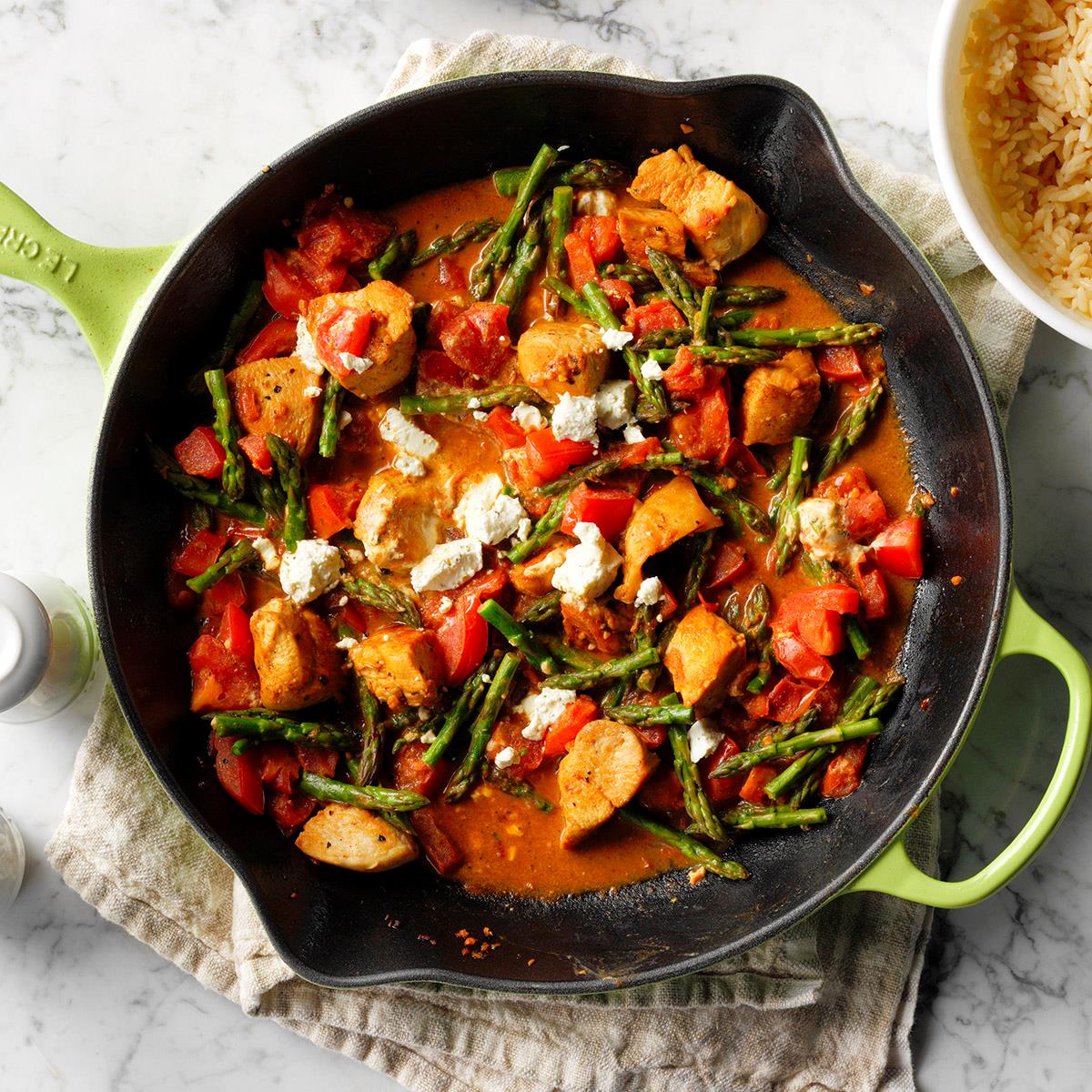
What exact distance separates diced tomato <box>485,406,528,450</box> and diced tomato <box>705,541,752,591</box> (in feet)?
3.01

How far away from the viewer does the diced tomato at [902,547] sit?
14.5 ft

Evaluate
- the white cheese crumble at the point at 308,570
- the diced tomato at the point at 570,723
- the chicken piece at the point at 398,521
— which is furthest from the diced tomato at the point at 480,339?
the diced tomato at the point at 570,723

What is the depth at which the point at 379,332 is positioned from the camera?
430 centimetres

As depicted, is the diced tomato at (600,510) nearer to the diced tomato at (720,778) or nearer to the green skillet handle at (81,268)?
the diced tomato at (720,778)

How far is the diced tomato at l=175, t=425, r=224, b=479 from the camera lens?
14.9 feet

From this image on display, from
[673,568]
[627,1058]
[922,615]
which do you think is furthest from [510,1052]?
[922,615]

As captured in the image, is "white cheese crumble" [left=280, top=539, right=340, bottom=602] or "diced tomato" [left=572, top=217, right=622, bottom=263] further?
"diced tomato" [left=572, top=217, right=622, bottom=263]

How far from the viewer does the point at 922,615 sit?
456 centimetres

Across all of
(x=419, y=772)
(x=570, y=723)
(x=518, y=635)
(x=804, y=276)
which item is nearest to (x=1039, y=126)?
Result: (x=804, y=276)

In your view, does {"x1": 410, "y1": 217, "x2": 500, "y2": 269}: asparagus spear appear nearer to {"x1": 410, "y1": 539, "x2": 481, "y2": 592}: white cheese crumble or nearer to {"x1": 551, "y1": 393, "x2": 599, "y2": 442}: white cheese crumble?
{"x1": 551, "y1": 393, "x2": 599, "y2": 442}: white cheese crumble

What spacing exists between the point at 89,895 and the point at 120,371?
2158mm

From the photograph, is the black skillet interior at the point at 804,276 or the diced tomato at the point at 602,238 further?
the diced tomato at the point at 602,238

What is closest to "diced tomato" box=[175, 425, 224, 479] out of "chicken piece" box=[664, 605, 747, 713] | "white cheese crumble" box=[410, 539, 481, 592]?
"white cheese crumble" box=[410, 539, 481, 592]

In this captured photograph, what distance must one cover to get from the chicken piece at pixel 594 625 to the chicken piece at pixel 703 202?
148 centimetres
